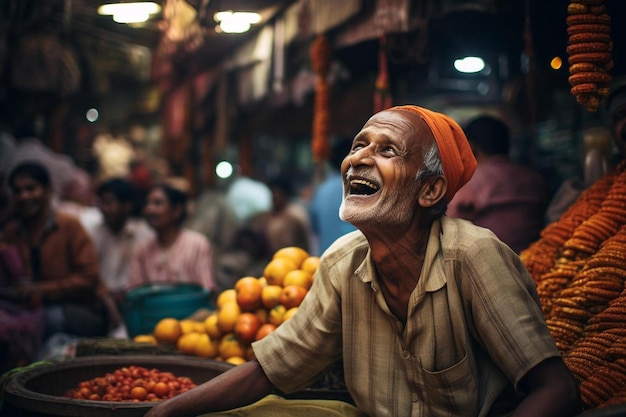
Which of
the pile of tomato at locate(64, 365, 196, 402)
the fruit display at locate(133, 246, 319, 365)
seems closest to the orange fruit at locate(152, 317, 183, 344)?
the fruit display at locate(133, 246, 319, 365)

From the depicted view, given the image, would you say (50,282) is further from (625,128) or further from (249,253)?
(625,128)

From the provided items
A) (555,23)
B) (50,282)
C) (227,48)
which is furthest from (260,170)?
(555,23)

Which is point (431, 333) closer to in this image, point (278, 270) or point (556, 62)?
point (278, 270)

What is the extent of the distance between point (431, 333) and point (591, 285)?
0.83 metres

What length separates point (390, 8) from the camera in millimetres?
4113

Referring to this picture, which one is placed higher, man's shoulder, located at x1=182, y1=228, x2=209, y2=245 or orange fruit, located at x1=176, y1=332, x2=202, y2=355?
man's shoulder, located at x1=182, y1=228, x2=209, y2=245

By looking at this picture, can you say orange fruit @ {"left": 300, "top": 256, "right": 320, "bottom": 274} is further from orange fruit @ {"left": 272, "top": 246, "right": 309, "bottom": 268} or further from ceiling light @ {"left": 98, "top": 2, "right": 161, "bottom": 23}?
ceiling light @ {"left": 98, "top": 2, "right": 161, "bottom": 23}

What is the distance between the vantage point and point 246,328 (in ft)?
10.6

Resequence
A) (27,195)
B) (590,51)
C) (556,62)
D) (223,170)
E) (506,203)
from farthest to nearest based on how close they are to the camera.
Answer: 1. (223,170)
2. (27,195)
3. (556,62)
4. (506,203)
5. (590,51)

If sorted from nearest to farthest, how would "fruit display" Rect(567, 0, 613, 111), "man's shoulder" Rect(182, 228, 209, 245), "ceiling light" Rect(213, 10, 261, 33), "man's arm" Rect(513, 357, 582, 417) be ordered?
"man's arm" Rect(513, 357, 582, 417)
"fruit display" Rect(567, 0, 613, 111)
"ceiling light" Rect(213, 10, 261, 33)
"man's shoulder" Rect(182, 228, 209, 245)

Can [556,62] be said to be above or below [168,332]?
above

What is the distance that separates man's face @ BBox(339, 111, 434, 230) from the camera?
2.23m

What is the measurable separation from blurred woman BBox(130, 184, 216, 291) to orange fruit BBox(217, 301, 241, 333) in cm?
182

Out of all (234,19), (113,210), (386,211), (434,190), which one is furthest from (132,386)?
(113,210)
